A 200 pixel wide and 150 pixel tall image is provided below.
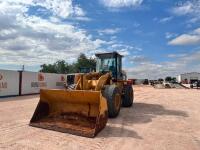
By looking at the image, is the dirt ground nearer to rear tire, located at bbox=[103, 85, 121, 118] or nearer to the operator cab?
rear tire, located at bbox=[103, 85, 121, 118]

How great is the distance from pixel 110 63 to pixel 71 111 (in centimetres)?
449

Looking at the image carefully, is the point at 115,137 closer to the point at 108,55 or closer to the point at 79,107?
the point at 79,107

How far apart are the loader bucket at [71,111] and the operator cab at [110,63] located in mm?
3965

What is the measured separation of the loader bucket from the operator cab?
13.0 ft

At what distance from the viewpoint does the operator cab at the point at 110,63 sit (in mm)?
11656

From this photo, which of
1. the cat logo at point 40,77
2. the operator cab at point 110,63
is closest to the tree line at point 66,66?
the cat logo at point 40,77

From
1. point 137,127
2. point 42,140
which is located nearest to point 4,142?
point 42,140

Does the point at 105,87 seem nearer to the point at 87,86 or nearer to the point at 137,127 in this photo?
the point at 87,86

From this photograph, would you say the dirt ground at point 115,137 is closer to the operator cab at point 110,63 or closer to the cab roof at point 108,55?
the operator cab at point 110,63

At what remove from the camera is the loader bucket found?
6.77 m

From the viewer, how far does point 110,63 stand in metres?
11.8

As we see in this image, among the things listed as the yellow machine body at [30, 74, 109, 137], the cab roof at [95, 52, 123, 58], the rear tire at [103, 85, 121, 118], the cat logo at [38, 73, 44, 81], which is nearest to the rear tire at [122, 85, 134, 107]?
the cab roof at [95, 52, 123, 58]

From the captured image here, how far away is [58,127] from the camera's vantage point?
6836 millimetres

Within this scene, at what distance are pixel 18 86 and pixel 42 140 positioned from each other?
14.6 m
